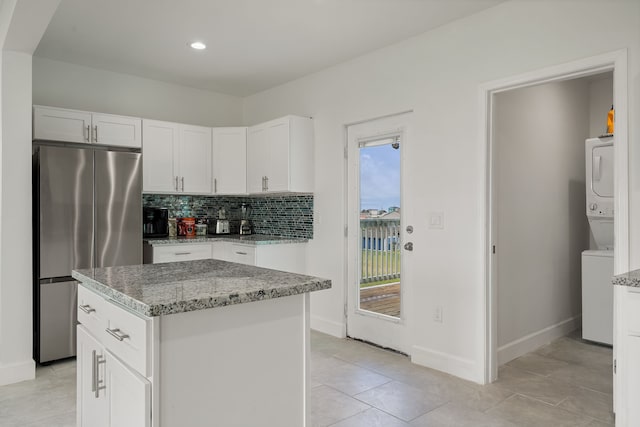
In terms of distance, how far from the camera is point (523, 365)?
3.51 meters

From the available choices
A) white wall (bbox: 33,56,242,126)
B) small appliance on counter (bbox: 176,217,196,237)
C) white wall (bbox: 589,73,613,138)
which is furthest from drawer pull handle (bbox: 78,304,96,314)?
white wall (bbox: 589,73,613,138)

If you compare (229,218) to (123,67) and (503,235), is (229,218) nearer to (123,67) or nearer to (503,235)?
(123,67)

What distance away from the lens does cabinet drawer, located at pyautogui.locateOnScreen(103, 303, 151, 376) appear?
1.38m

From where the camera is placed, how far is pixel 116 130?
4156mm

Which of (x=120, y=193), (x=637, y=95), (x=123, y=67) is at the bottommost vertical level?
(x=120, y=193)

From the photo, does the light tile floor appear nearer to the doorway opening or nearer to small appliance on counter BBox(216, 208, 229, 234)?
the doorway opening

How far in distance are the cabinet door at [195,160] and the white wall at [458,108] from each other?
1.71 m

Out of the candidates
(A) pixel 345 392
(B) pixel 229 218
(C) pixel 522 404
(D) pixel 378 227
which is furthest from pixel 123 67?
(C) pixel 522 404

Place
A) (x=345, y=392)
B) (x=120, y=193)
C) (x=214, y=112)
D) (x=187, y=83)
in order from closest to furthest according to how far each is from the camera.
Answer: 1. (x=345, y=392)
2. (x=120, y=193)
3. (x=187, y=83)
4. (x=214, y=112)

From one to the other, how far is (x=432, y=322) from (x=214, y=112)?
3549 millimetres

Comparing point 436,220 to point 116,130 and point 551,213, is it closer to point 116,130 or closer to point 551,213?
point 551,213

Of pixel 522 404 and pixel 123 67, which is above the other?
pixel 123 67

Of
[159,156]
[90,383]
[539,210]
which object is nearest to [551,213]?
[539,210]

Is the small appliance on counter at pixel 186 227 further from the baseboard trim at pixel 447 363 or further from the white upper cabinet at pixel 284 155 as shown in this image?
the baseboard trim at pixel 447 363
